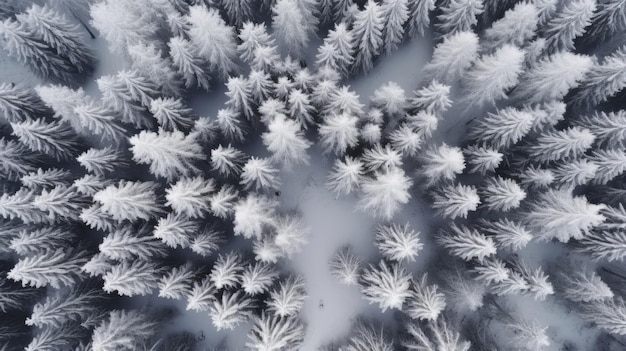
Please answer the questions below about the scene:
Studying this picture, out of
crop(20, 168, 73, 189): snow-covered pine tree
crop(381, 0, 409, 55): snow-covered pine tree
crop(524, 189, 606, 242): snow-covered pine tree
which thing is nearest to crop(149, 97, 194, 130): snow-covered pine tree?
crop(20, 168, 73, 189): snow-covered pine tree

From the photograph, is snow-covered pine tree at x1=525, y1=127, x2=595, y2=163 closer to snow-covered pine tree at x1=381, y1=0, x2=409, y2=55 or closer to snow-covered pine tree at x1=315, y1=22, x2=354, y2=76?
snow-covered pine tree at x1=381, y1=0, x2=409, y2=55

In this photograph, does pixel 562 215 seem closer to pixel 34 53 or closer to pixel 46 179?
pixel 46 179

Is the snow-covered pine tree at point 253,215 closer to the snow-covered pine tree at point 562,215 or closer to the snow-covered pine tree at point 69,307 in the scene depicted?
the snow-covered pine tree at point 69,307

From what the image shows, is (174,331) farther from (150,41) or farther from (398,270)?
(150,41)

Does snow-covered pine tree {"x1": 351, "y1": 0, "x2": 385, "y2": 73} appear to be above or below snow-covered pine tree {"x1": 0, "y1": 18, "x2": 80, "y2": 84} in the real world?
below

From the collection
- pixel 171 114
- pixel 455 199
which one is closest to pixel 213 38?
pixel 171 114

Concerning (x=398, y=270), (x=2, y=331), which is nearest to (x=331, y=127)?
(x=398, y=270)
